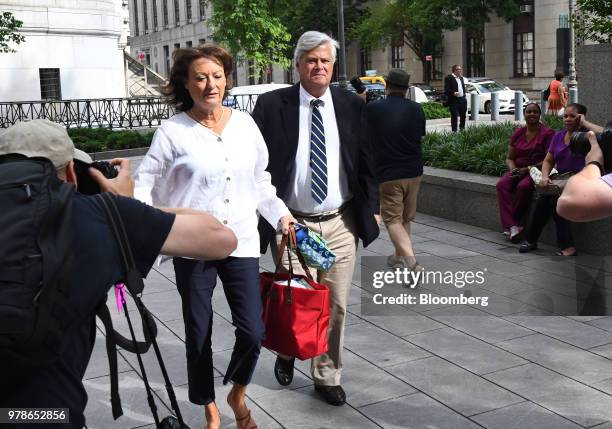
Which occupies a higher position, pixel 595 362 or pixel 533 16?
pixel 533 16

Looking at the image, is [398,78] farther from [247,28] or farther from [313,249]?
[247,28]

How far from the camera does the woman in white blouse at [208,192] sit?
4.43 m

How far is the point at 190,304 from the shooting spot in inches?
176

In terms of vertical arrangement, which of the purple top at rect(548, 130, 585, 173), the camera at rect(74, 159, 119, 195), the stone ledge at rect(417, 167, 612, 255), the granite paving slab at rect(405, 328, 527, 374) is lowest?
the granite paving slab at rect(405, 328, 527, 374)

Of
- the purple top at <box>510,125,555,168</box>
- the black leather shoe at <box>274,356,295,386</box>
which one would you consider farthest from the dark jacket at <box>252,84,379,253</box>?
the purple top at <box>510,125,555,168</box>

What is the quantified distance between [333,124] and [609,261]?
4.63 m

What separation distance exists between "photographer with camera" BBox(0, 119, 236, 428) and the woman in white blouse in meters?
1.62

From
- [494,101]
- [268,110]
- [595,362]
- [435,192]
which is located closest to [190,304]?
[268,110]

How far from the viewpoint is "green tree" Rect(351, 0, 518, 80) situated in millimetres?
47688

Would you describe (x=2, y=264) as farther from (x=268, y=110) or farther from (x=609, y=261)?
(x=609, y=261)

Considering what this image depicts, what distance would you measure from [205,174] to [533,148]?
19.7ft

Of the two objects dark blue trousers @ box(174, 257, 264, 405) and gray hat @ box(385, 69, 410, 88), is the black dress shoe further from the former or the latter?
gray hat @ box(385, 69, 410, 88)

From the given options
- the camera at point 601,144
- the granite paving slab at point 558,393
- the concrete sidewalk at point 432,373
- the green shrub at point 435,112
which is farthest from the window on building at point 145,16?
the camera at point 601,144

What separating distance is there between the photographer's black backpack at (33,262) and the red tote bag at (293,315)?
7.43 feet
